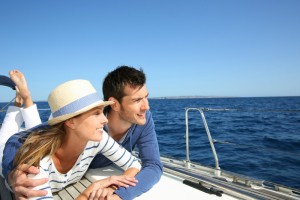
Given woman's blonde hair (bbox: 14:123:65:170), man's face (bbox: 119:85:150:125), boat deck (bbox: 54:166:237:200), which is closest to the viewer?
woman's blonde hair (bbox: 14:123:65:170)

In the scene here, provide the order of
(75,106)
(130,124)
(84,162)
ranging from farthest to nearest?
Answer: (130,124) < (84,162) < (75,106)

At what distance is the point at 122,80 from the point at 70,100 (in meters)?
0.71

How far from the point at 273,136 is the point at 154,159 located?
30.6 ft

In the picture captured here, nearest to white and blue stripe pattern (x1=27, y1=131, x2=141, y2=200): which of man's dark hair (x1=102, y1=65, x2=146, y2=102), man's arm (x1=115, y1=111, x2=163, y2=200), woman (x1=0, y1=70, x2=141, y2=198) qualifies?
woman (x1=0, y1=70, x2=141, y2=198)

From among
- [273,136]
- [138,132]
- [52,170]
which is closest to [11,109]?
[52,170]

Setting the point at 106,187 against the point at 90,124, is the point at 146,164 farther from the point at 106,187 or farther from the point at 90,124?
the point at 90,124

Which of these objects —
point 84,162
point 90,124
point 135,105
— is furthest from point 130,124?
point 90,124

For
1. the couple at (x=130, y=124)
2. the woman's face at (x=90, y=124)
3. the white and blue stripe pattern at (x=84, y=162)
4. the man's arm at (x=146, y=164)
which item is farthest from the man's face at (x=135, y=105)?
the woman's face at (x=90, y=124)

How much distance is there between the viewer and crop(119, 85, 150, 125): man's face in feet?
7.05

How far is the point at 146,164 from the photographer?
81.8 inches

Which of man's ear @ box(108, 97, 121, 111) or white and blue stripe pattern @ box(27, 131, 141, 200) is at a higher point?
man's ear @ box(108, 97, 121, 111)

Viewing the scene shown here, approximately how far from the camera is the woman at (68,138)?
1578 mm

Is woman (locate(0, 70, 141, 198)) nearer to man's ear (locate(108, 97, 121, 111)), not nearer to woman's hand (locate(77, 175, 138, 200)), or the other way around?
woman's hand (locate(77, 175, 138, 200))

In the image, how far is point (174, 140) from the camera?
991 cm
